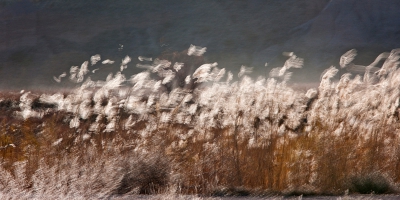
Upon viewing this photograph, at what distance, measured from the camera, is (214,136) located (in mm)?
5758

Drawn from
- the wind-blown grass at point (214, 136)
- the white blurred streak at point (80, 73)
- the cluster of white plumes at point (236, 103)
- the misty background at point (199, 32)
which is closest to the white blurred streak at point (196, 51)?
the cluster of white plumes at point (236, 103)

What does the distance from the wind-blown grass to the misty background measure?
25.9m

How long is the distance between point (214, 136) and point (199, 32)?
40.6 metres

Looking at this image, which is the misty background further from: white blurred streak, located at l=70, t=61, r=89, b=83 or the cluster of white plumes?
the cluster of white plumes

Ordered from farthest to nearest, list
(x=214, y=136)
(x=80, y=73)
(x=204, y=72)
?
(x=80, y=73) < (x=214, y=136) < (x=204, y=72)

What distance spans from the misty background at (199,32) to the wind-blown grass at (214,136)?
84.9 feet

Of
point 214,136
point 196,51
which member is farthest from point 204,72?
point 214,136

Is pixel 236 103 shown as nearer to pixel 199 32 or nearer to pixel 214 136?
pixel 214 136

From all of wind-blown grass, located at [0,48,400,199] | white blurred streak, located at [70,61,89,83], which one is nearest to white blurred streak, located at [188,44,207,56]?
wind-blown grass, located at [0,48,400,199]

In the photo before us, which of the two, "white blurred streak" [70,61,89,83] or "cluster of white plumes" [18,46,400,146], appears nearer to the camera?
"cluster of white plumes" [18,46,400,146]

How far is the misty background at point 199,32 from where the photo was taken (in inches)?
1374

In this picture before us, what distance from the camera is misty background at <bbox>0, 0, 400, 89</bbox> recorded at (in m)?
34.9

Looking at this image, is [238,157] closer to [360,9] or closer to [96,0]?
[96,0]

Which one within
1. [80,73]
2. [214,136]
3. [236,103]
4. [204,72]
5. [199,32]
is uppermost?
[199,32]
